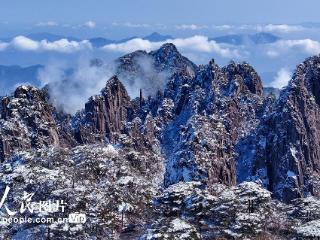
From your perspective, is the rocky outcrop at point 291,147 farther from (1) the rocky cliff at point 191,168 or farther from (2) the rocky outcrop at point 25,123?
(2) the rocky outcrop at point 25,123

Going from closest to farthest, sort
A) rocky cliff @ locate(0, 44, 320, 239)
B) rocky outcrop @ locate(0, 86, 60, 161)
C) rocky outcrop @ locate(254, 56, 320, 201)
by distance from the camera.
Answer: rocky cliff @ locate(0, 44, 320, 239) < rocky outcrop @ locate(0, 86, 60, 161) < rocky outcrop @ locate(254, 56, 320, 201)

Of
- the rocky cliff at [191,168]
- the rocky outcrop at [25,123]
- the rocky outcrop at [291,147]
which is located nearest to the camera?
the rocky cliff at [191,168]

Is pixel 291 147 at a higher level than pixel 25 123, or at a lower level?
lower

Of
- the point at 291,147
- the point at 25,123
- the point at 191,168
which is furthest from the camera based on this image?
the point at 291,147

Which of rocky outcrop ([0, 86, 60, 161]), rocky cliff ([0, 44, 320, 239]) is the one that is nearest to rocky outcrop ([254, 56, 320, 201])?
rocky cliff ([0, 44, 320, 239])

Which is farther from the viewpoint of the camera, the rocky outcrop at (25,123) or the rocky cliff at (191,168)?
the rocky outcrop at (25,123)

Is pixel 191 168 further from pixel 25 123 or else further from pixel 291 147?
pixel 25 123

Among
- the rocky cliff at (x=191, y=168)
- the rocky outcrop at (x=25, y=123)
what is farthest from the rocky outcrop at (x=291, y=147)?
the rocky outcrop at (x=25, y=123)

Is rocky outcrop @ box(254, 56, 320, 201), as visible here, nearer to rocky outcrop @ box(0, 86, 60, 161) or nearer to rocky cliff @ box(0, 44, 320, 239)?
rocky cliff @ box(0, 44, 320, 239)

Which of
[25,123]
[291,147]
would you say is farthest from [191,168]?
[25,123]

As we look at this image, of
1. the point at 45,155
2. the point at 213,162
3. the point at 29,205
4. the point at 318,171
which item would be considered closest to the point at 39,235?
the point at 29,205

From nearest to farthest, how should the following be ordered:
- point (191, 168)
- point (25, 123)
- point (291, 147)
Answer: point (191, 168)
point (25, 123)
point (291, 147)

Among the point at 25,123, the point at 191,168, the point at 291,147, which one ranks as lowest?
the point at 291,147

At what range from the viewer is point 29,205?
7625 cm
